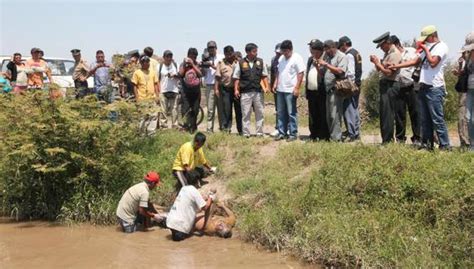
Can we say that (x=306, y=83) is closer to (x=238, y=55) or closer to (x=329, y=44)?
(x=329, y=44)

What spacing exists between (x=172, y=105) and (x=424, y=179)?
6.47 meters

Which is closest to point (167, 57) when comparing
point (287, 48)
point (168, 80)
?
point (168, 80)

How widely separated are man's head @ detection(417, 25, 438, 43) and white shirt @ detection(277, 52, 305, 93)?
8.06 feet

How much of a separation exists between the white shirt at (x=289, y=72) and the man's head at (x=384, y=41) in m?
1.63

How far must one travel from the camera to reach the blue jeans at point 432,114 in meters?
7.98

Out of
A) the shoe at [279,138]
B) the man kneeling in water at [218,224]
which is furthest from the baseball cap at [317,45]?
the man kneeling in water at [218,224]

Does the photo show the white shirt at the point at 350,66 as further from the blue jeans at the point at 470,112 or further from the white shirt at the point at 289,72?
the blue jeans at the point at 470,112

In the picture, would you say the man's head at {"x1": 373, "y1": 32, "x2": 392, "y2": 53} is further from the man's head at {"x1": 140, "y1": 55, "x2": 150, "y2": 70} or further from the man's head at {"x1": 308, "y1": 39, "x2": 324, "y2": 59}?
the man's head at {"x1": 140, "y1": 55, "x2": 150, "y2": 70}

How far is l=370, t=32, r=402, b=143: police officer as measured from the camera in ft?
28.6

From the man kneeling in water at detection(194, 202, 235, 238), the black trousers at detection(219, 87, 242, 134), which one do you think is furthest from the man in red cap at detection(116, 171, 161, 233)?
the black trousers at detection(219, 87, 242, 134)

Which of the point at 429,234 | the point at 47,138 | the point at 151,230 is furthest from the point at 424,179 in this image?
the point at 47,138

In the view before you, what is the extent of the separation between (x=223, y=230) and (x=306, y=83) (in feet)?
10.6

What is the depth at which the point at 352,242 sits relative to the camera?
6516 mm

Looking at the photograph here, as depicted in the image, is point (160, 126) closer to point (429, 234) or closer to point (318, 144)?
point (318, 144)
